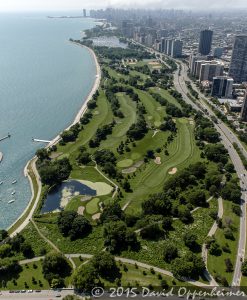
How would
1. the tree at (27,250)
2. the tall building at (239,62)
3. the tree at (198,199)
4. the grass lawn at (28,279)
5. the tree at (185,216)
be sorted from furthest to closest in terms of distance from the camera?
the tall building at (239,62) < the tree at (198,199) < the tree at (185,216) < the tree at (27,250) < the grass lawn at (28,279)

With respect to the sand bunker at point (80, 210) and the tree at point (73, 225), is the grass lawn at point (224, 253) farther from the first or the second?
the sand bunker at point (80, 210)

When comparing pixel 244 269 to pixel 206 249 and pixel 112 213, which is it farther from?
pixel 112 213

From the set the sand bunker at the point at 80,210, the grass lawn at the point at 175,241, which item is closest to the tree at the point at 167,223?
the grass lawn at the point at 175,241

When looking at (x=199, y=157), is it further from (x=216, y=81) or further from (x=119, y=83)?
(x=119, y=83)

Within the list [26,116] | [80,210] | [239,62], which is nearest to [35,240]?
[80,210]

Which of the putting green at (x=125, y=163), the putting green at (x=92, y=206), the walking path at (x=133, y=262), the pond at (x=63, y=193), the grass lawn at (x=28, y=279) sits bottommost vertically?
the putting green at (x=125, y=163)

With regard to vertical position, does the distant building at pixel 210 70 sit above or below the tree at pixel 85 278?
below

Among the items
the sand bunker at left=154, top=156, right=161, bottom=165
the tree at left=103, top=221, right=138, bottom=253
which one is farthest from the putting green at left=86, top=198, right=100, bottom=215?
the sand bunker at left=154, top=156, right=161, bottom=165

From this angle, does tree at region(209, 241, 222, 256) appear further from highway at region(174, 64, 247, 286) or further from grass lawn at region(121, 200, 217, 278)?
highway at region(174, 64, 247, 286)
